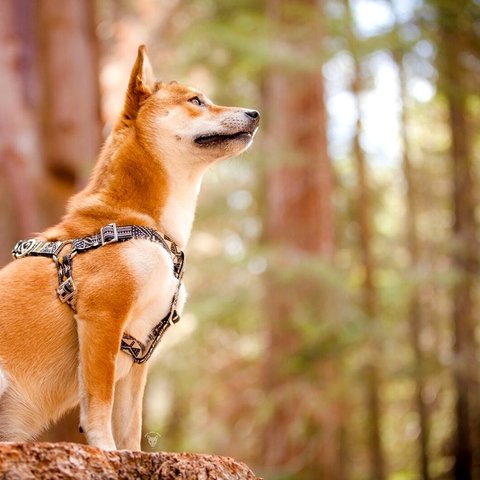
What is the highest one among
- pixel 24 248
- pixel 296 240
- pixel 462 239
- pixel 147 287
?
pixel 24 248

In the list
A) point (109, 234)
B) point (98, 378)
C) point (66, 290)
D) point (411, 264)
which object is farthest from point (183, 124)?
point (411, 264)

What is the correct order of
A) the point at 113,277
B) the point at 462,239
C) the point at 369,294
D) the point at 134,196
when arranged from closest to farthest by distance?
the point at 113,277 < the point at 134,196 < the point at 369,294 < the point at 462,239

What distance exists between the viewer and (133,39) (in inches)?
656

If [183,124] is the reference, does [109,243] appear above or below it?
below

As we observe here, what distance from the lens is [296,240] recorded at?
46.6ft

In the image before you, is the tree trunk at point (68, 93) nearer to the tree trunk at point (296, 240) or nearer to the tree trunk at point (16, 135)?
the tree trunk at point (16, 135)

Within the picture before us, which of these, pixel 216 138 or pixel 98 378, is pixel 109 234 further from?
pixel 216 138

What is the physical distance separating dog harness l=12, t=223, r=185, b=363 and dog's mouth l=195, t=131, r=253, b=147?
2.00 feet

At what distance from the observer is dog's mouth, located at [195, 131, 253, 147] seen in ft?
14.5

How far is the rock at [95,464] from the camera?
326 centimetres

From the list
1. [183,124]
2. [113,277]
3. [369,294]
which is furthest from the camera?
[369,294]

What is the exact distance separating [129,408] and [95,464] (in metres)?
0.74

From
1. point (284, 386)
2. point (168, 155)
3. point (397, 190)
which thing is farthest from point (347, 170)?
point (168, 155)

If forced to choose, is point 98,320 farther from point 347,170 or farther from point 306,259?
point 347,170
